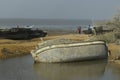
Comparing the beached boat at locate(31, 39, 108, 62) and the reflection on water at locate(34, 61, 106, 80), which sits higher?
the beached boat at locate(31, 39, 108, 62)

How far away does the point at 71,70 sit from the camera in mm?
25453

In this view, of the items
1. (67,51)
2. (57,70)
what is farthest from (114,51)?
(57,70)

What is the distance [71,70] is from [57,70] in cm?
94

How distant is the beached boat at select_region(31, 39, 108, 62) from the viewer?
27.6m

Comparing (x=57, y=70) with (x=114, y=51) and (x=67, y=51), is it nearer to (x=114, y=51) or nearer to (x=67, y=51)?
(x=67, y=51)

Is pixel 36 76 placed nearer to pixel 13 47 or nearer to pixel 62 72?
pixel 62 72

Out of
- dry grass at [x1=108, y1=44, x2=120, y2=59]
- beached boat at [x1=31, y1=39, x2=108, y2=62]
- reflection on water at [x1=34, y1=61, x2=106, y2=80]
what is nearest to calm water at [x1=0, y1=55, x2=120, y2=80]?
reflection on water at [x1=34, y1=61, x2=106, y2=80]

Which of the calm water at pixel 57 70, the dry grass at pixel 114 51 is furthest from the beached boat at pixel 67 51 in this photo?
the dry grass at pixel 114 51

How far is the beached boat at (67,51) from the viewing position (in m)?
27.6

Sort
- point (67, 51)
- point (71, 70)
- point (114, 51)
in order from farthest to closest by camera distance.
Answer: point (114, 51), point (67, 51), point (71, 70)

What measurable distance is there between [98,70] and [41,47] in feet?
15.9

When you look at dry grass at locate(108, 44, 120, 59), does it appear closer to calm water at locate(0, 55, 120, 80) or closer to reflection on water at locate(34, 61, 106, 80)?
calm water at locate(0, 55, 120, 80)

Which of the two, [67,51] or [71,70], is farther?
[67,51]

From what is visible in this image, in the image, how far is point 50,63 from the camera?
2794 centimetres
